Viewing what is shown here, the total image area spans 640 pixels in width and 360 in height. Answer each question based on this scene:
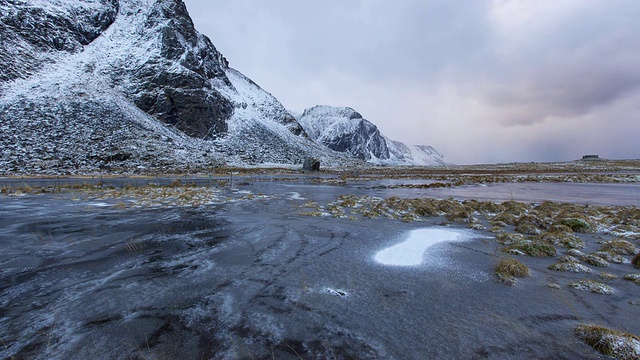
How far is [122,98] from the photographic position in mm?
95125

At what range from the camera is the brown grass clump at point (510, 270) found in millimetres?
6488

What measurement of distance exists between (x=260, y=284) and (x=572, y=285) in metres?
6.84

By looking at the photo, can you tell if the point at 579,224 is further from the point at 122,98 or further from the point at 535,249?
the point at 122,98

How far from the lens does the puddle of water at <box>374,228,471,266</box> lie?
7939 millimetres

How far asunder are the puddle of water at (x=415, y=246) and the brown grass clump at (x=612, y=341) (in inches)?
152

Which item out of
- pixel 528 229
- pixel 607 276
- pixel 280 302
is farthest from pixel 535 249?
pixel 280 302

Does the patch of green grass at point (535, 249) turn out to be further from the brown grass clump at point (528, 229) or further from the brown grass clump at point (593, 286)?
the brown grass clump at point (528, 229)

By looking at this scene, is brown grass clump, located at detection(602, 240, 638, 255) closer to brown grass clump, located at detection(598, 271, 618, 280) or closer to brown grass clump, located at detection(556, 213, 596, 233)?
brown grass clump, located at detection(598, 271, 618, 280)

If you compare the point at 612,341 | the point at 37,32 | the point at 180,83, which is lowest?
the point at 612,341

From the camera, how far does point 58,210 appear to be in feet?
54.5

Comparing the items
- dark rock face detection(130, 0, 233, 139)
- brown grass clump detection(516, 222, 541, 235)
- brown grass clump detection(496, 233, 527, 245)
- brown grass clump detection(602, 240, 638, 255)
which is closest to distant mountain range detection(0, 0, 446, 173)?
dark rock face detection(130, 0, 233, 139)

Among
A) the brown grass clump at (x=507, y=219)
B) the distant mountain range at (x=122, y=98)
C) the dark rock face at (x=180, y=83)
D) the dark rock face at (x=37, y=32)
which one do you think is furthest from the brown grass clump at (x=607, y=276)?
the dark rock face at (x=180, y=83)

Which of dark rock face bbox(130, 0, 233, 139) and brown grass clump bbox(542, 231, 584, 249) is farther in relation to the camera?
dark rock face bbox(130, 0, 233, 139)

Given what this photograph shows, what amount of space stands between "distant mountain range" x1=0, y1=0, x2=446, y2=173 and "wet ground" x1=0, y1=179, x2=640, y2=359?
2718 inches
